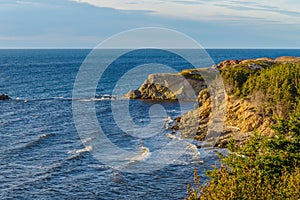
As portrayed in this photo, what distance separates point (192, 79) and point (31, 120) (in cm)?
4435

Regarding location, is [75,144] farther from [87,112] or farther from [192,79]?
[192,79]

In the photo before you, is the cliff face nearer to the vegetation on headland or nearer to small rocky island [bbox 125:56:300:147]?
small rocky island [bbox 125:56:300:147]

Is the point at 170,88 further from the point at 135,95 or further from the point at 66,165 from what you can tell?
the point at 66,165

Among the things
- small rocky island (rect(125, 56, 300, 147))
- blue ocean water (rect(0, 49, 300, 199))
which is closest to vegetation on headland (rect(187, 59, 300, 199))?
blue ocean water (rect(0, 49, 300, 199))

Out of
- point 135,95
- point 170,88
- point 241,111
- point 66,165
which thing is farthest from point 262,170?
point 170,88

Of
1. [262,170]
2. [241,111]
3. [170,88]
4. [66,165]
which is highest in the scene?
[262,170]

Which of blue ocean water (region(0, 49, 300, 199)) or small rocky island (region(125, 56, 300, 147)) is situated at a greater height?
small rocky island (region(125, 56, 300, 147))

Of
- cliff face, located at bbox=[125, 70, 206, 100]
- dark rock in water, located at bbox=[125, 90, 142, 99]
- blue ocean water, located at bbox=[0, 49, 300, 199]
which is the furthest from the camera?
dark rock in water, located at bbox=[125, 90, 142, 99]

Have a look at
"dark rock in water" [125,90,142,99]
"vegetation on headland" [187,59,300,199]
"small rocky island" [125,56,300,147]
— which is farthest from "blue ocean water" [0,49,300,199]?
"dark rock in water" [125,90,142,99]

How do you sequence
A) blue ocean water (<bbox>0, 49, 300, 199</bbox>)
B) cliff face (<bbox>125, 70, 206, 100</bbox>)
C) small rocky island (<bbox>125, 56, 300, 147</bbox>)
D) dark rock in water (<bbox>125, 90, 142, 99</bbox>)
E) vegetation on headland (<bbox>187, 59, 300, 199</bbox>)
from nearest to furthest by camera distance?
1. vegetation on headland (<bbox>187, 59, 300, 199</bbox>)
2. blue ocean water (<bbox>0, 49, 300, 199</bbox>)
3. small rocky island (<bbox>125, 56, 300, 147</bbox>)
4. cliff face (<bbox>125, 70, 206, 100</bbox>)
5. dark rock in water (<bbox>125, 90, 142, 99</bbox>)

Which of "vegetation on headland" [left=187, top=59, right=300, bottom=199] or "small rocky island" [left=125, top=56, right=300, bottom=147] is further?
"small rocky island" [left=125, top=56, right=300, bottom=147]

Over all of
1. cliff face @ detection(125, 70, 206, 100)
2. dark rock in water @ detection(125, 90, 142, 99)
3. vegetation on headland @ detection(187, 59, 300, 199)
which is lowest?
dark rock in water @ detection(125, 90, 142, 99)

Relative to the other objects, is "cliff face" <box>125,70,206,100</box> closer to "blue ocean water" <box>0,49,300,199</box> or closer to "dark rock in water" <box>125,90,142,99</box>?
"dark rock in water" <box>125,90,142,99</box>

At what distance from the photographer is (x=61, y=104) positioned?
278 feet
